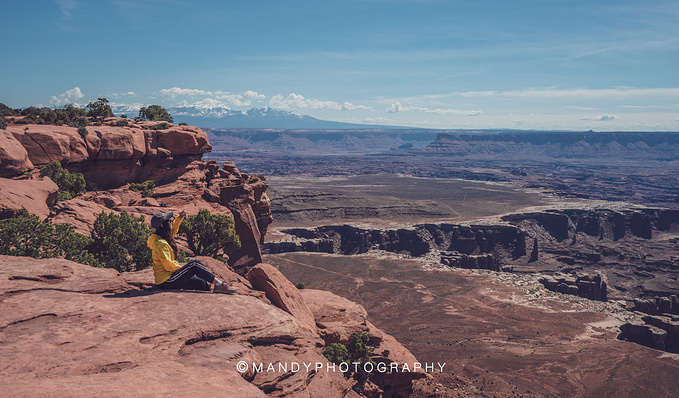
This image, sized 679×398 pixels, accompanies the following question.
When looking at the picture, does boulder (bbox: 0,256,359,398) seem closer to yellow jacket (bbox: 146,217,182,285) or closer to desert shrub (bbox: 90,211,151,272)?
yellow jacket (bbox: 146,217,182,285)

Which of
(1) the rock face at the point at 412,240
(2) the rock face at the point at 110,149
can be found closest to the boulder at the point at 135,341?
(2) the rock face at the point at 110,149

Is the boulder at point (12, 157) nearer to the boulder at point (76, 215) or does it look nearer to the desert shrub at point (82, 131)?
the boulder at point (76, 215)

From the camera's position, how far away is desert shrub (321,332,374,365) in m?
18.9

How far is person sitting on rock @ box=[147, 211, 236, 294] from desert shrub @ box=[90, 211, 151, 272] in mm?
11440

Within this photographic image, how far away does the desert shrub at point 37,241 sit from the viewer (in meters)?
17.7

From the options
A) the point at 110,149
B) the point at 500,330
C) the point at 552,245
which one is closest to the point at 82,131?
the point at 110,149

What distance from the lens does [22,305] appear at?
9680mm

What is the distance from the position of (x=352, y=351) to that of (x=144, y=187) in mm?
23314

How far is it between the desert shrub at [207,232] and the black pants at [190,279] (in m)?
15.2

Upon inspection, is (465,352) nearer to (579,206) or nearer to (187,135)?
(187,135)

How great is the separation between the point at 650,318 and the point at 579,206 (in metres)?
90.8

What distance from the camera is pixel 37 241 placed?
735 inches

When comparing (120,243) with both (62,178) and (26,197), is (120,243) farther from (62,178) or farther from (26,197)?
(62,178)

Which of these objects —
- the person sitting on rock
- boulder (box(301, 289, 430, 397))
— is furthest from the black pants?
boulder (box(301, 289, 430, 397))
